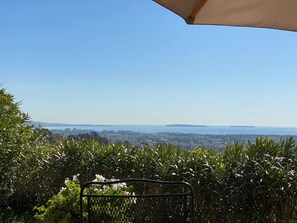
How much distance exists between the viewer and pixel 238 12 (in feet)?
7.16

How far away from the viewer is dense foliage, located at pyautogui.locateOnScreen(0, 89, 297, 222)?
385 cm

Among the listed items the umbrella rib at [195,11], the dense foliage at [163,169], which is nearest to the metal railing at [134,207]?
the umbrella rib at [195,11]

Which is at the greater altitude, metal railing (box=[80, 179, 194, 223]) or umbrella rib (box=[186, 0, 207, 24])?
umbrella rib (box=[186, 0, 207, 24])

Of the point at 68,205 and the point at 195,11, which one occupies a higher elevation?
the point at 195,11

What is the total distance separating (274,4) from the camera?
7.16 feet

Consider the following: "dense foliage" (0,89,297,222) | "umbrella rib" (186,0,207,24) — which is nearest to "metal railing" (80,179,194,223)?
"umbrella rib" (186,0,207,24)

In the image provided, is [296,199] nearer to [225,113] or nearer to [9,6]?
[9,6]

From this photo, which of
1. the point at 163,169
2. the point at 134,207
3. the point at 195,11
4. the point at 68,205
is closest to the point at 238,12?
the point at 195,11

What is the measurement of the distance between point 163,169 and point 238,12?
2.61m

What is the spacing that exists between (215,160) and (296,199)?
0.91 m

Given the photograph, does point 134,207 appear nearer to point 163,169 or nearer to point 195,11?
point 195,11

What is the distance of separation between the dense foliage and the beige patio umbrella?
1905 mm

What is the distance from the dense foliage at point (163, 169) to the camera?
3.85 metres

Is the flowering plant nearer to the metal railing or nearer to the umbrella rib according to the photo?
the metal railing
